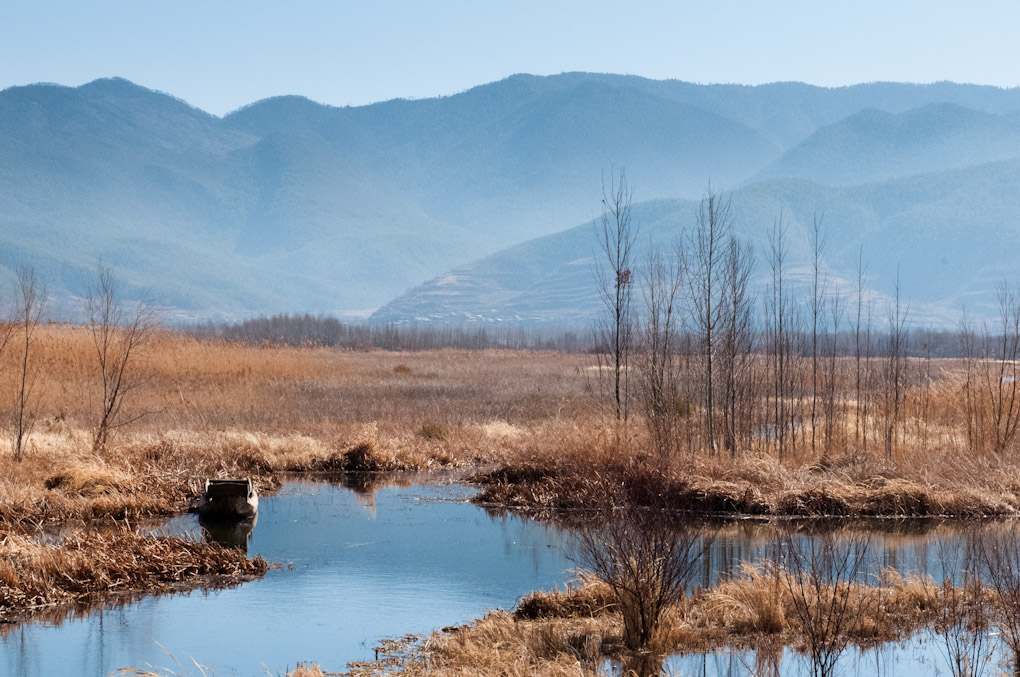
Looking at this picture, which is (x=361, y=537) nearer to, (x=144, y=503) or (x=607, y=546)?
(x=144, y=503)

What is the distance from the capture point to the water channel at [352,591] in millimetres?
10281

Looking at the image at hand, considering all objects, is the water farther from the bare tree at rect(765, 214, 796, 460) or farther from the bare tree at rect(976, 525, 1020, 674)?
the bare tree at rect(765, 214, 796, 460)

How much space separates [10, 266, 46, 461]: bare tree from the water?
4545mm

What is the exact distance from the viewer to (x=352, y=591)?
13.0 m

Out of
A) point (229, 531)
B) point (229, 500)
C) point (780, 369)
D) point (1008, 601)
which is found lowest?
point (229, 531)

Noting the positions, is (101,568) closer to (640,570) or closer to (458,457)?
(640,570)

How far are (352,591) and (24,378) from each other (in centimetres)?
1191

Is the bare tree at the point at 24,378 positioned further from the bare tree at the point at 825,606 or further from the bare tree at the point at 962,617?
the bare tree at the point at 962,617

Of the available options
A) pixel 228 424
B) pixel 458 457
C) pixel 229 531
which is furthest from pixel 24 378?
pixel 458 457

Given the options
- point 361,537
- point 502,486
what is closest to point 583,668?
point 361,537

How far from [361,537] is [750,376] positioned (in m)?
9.41

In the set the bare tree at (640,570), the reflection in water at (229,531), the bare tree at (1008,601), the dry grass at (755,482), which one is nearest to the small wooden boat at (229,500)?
the reflection in water at (229,531)

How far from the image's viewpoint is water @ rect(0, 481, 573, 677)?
1041cm

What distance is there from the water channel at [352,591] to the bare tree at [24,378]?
4610mm
